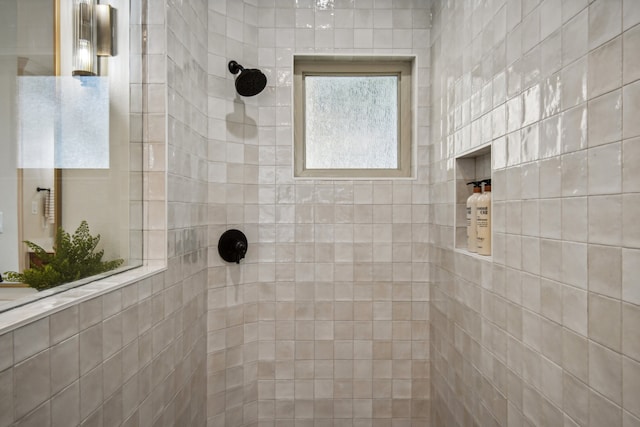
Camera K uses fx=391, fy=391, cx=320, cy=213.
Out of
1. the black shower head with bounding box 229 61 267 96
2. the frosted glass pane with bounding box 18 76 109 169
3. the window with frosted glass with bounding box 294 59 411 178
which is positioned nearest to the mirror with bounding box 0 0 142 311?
the frosted glass pane with bounding box 18 76 109 169

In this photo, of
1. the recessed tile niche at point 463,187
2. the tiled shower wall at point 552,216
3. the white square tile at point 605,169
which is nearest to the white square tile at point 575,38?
the tiled shower wall at point 552,216

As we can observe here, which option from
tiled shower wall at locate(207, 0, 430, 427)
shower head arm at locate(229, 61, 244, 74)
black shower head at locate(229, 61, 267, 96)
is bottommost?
tiled shower wall at locate(207, 0, 430, 427)

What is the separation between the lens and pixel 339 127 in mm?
2336

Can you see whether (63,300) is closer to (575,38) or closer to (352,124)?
(575,38)

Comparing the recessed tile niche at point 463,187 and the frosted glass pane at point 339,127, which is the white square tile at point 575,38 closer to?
the recessed tile niche at point 463,187

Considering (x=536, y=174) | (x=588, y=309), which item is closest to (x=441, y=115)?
(x=536, y=174)

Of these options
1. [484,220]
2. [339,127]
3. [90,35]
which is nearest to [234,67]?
[339,127]

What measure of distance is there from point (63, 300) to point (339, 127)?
1.74m

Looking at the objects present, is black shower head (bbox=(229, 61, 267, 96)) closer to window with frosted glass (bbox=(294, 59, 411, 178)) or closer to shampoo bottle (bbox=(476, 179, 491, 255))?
window with frosted glass (bbox=(294, 59, 411, 178))

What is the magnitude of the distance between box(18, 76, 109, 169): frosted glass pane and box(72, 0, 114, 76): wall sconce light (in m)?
0.04

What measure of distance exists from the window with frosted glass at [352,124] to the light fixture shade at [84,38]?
1.22 metres

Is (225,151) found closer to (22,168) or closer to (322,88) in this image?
(322,88)

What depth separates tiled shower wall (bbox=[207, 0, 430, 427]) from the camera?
86.4 inches

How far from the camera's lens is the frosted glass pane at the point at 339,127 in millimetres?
2330
